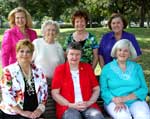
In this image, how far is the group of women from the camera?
4902 millimetres

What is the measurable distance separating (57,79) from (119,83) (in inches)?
37.9

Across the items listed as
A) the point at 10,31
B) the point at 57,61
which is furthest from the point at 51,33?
the point at 10,31

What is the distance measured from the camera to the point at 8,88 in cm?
486

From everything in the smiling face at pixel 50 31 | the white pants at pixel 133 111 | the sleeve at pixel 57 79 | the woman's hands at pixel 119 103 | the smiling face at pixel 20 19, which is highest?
the smiling face at pixel 20 19

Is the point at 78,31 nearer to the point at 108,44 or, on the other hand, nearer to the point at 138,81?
the point at 108,44

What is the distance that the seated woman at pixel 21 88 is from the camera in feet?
16.0

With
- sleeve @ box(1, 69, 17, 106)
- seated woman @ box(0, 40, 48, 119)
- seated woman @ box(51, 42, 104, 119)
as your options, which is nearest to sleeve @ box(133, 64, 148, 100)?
seated woman @ box(51, 42, 104, 119)

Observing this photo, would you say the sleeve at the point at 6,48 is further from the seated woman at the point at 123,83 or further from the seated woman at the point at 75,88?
the seated woman at the point at 123,83

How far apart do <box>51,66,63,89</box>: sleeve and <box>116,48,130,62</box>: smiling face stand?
94 centimetres

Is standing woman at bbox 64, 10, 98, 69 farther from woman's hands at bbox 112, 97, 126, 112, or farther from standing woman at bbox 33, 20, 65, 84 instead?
woman's hands at bbox 112, 97, 126, 112

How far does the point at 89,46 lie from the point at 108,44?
1.09ft

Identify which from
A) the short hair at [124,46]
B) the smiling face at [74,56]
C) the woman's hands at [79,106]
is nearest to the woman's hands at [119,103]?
the woman's hands at [79,106]

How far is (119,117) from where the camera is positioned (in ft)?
17.3

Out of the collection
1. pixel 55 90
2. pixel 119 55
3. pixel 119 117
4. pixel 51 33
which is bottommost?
pixel 119 117
